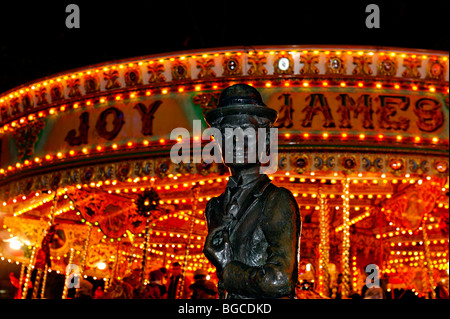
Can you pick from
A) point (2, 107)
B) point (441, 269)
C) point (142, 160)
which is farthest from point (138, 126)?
point (441, 269)

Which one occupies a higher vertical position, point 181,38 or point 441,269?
point 181,38

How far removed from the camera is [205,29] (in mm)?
18516

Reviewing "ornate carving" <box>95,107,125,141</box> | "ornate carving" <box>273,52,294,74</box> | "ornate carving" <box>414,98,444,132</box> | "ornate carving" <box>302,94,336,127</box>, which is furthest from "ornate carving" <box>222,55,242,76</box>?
"ornate carving" <box>414,98,444,132</box>

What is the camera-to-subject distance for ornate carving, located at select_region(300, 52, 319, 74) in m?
9.98

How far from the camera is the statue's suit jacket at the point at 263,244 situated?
9.86 ft

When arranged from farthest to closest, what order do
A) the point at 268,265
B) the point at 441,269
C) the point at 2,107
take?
1. the point at 441,269
2. the point at 2,107
3. the point at 268,265

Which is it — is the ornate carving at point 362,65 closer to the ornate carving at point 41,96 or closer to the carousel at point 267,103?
the carousel at point 267,103

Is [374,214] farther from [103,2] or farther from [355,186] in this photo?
[103,2]

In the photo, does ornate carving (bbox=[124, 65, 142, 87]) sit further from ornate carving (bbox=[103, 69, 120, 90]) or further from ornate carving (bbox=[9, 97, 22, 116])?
ornate carving (bbox=[9, 97, 22, 116])

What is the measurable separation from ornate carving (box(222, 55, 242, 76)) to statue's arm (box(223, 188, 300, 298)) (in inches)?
276

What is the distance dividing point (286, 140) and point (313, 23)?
804 cm

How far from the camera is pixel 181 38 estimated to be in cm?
1938

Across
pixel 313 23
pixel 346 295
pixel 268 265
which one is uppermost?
pixel 313 23

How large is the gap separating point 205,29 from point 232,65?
8619 mm
